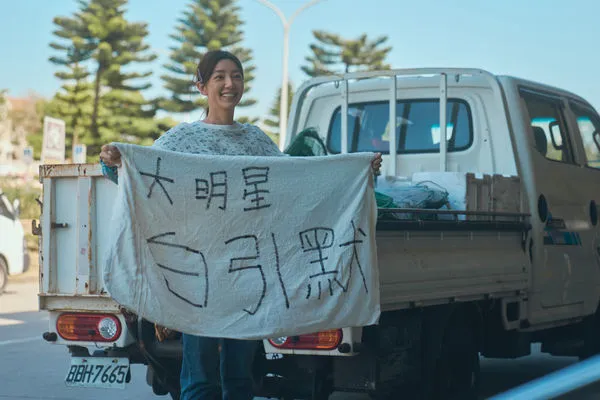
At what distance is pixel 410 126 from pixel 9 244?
1026 centimetres

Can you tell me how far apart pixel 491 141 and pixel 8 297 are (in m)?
11.1

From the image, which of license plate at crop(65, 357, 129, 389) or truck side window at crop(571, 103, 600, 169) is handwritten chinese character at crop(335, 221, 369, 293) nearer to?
license plate at crop(65, 357, 129, 389)

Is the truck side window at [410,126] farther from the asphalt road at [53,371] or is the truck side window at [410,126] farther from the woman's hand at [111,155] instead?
the woman's hand at [111,155]

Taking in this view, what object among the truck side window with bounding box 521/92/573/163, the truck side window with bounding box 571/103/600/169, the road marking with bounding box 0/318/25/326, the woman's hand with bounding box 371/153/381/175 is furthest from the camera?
the road marking with bounding box 0/318/25/326

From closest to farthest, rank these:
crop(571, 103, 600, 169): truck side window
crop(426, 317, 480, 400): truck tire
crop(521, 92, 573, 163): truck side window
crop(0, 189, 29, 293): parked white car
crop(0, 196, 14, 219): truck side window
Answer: crop(426, 317, 480, 400): truck tire → crop(521, 92, 573, 163): truck side window → crop(571, 103, 600, 169): truck side window → crop(0, 189, 29, 293): parked white car → crop(0, 196, 14, 219): truck side window

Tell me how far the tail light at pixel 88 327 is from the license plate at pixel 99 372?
15 cm

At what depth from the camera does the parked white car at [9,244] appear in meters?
17.1

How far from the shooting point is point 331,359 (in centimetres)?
598

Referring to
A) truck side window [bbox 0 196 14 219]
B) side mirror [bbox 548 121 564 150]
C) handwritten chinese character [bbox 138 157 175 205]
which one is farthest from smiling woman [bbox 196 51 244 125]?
truck side window [bbox 0 196 14 219]

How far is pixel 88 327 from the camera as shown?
6.04 meters

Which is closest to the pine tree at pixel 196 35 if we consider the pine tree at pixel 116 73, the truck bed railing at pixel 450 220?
the pine tree at pixel 116 73

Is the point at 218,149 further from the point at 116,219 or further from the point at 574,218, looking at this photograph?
the point at 574,218

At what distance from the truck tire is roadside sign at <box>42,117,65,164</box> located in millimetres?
15125

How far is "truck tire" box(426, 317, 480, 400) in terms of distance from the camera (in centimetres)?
680
